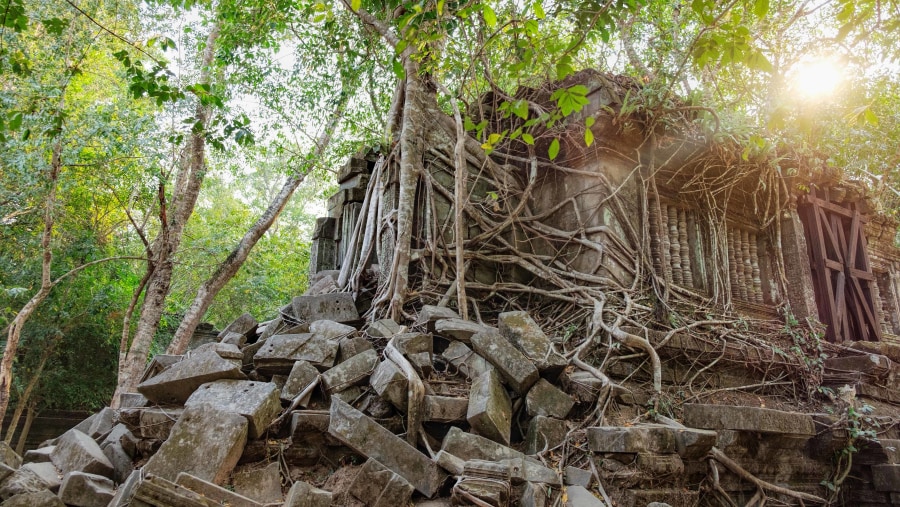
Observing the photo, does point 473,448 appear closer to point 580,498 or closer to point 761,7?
point 580,498

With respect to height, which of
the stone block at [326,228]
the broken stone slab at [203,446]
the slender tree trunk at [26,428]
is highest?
the stone block at [326,228]

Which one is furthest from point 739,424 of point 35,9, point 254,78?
point 35,9

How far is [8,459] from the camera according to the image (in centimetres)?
326

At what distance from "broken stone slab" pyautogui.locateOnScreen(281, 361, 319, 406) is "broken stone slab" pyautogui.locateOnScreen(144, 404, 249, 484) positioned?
1.51ft

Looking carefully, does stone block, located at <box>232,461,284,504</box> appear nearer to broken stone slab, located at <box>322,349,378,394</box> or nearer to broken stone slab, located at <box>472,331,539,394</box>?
broken stone slab, located at <box>322,349,378,394</box>

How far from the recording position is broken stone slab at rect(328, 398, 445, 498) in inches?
110

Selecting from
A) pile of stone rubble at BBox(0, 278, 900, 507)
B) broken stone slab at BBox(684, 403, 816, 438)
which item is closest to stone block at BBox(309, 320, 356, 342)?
pile of stone rubble at BBox(0, 278, 900, 507)

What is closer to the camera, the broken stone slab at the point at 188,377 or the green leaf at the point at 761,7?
the green leaf at the point at 761,7

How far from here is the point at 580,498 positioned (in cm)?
274

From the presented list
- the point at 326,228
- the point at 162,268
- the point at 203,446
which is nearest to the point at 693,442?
the point at 203,446

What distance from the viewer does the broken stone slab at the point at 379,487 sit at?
264 centimetres

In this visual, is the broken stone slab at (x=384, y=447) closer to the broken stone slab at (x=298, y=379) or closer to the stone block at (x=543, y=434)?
the broken stone slab at (x=298, y=379)

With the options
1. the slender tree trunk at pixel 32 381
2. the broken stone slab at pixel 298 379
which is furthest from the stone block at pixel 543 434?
the slender tree trunk at pixel 32 381

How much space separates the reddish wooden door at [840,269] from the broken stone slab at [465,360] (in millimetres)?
5057
